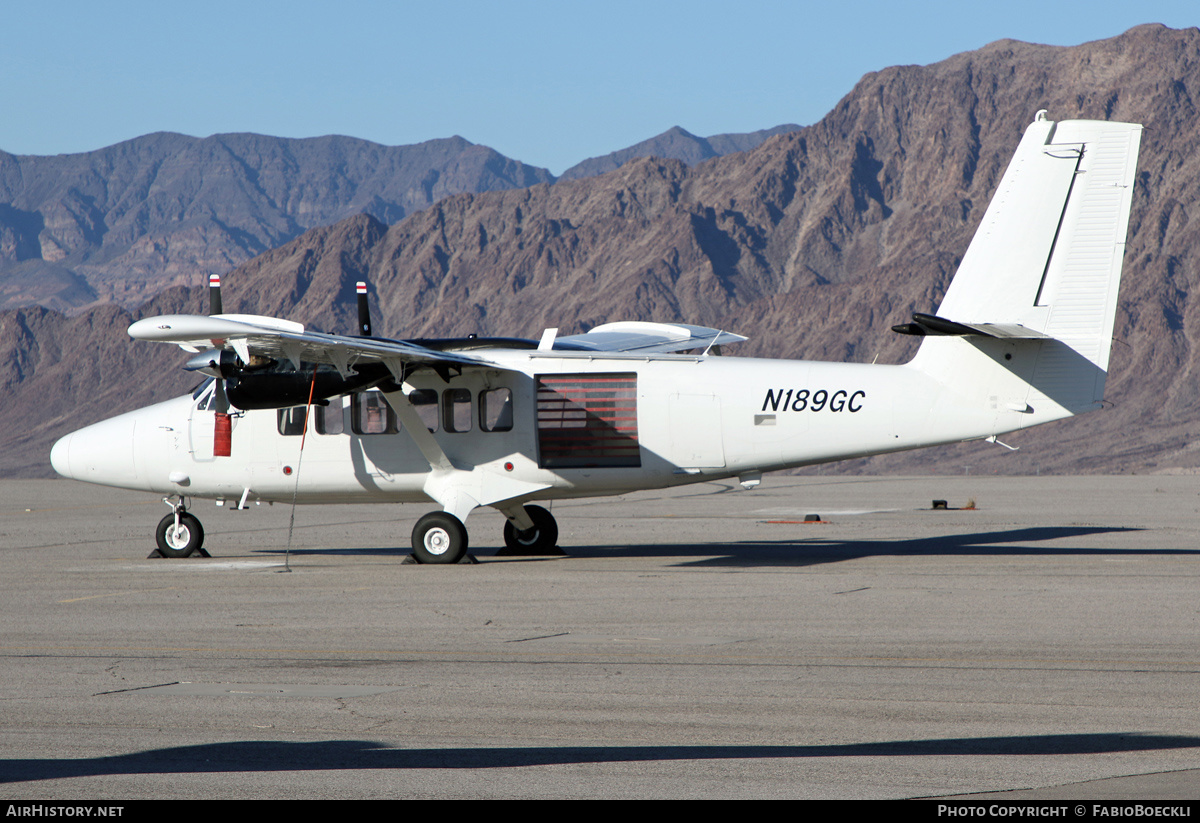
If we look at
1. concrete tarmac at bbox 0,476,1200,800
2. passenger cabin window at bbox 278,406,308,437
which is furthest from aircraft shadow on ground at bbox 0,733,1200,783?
passenger cabin window at bbox 278,406,308,437

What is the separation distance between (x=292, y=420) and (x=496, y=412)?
3647 mm

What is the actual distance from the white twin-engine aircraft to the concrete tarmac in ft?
4.66

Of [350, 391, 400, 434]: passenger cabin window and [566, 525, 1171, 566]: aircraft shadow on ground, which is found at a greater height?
[350, 391, 400, 434]: passenger cabin window

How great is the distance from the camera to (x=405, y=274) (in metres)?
196

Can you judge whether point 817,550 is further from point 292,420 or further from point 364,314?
point 292,420

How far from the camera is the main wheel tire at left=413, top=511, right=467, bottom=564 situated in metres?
19.8

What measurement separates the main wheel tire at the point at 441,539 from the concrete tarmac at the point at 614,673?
0.28 m

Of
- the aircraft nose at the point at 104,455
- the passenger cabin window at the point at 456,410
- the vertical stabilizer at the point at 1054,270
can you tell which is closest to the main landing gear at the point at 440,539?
the passenger cabin window at the point at 456,410

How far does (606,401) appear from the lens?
64.5 ft

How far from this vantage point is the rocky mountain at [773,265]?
156m

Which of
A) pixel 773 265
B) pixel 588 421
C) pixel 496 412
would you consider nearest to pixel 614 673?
pixel 588 421

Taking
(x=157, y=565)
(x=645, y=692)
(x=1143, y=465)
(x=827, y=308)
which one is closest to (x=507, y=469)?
(x=157, y=565)

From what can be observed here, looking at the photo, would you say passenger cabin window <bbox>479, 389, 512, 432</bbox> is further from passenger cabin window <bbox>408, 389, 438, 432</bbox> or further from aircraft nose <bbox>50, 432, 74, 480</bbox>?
aircraft nose <bbox>50, 432, 74, 480</bbox>

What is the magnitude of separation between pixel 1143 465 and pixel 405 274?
4597 inches
